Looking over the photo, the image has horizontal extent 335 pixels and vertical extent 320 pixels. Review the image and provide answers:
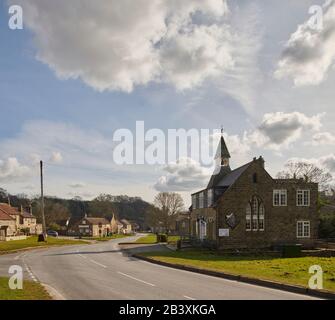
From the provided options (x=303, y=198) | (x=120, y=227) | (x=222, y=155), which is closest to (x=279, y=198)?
(x=303, y=198)

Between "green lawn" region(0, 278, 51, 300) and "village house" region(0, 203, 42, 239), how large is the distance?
178 ft

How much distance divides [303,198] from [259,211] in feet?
17.2

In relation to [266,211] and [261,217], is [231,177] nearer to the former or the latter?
[266,211]

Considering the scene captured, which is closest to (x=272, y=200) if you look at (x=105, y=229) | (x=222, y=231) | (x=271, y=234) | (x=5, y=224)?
(x=271, y=234)

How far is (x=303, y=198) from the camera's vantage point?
47.2 m

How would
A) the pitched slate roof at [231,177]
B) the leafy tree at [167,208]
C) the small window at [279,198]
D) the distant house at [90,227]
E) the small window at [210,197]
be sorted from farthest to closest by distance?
1. the distant house at [90,227]
2. the leafy tree at [167,208]
3. the small window at [210,197]
4. the small window at [279,198]
5. the pitched slate roof at [231,177]

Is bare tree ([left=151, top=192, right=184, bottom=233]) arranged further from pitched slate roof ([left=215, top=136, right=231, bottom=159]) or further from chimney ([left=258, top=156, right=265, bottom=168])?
chimney ([left=258, top=156, right=265, bottom=168])

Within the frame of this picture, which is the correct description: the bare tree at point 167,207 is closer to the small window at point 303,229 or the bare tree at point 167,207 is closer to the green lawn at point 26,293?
the small window at point 303,229

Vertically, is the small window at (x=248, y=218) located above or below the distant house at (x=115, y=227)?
above

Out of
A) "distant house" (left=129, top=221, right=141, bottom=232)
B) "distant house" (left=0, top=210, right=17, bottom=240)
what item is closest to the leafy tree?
"distant house" (left=0, top=210, right=17, bottom=240)

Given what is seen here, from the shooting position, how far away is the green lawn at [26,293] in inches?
558

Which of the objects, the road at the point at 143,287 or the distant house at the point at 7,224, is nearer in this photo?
the road at the point at 143,287

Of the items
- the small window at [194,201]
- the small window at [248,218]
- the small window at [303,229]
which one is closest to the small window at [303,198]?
the small window at [303,229]

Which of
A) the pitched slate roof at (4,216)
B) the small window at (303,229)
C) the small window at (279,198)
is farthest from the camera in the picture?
the pitched slate roof at (4,216)
